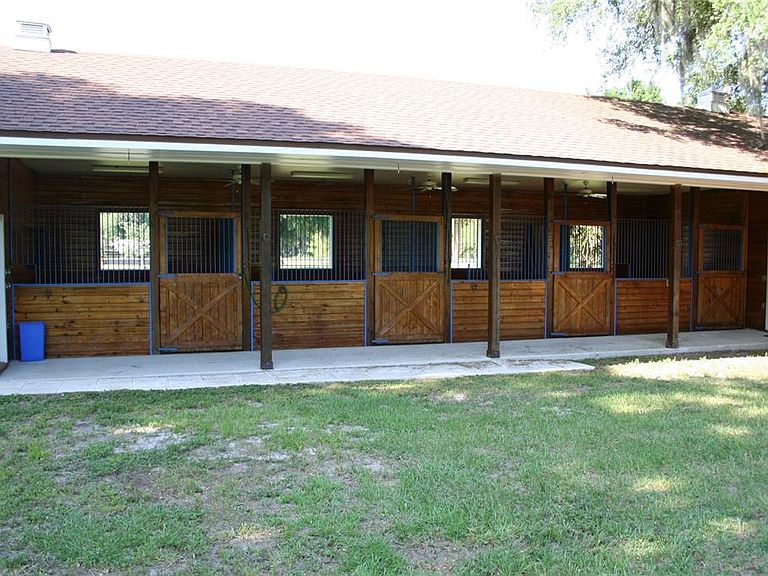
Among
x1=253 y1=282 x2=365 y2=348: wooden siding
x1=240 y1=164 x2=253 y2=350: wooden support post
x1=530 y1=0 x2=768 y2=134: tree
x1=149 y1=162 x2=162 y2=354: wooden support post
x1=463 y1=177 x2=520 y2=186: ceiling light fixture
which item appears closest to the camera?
x1=149 y1=162 x2=162 y2=354: wooden support post

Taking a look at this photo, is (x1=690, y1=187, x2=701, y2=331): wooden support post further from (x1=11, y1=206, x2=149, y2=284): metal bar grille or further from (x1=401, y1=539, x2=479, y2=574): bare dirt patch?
(x1=401, y1=539, x2=479, y2=574): bare dirt patch

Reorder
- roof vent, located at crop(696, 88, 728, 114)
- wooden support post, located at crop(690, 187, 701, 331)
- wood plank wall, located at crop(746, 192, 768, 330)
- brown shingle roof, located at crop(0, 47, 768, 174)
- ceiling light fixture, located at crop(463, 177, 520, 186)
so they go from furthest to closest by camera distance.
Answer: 1. roof vent, located at crop(696, 88, 728, 114)
2. wood plank wall, located at crop(746, 192, 768, 330)
3. wooden support post, located at crop(690, 187, 701, 331)
4. ceiling light fixture, located at crop(463, 177, 520, 186)
5. brown shingle roof, located at crop(0, 47, 768, 174)

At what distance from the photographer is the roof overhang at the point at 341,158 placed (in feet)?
21.6

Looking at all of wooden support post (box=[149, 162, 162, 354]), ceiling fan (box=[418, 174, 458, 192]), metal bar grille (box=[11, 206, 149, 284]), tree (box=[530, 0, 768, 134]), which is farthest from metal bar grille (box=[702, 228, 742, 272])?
metal bar grille (box=[11, 206, 149, 284])

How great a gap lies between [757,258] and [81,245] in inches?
444

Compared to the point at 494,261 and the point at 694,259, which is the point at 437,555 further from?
the point at 694,259

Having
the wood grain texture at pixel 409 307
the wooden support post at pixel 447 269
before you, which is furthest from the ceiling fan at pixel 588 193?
the wood grain texture at pixel 409 307

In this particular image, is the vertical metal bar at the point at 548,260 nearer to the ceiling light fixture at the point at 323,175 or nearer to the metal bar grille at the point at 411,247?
the metal bar grille at the point at 411,247

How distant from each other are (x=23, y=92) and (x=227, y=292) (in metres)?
3.31

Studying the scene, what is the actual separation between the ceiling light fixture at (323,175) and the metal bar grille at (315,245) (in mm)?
579

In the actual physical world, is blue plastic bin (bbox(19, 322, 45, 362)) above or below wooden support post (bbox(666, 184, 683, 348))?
below

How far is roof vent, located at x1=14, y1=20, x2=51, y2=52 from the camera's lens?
9859mm

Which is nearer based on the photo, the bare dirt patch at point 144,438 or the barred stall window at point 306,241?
the bare dirt patch at point 144,438

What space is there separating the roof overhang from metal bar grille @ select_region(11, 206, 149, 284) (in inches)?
57.2
